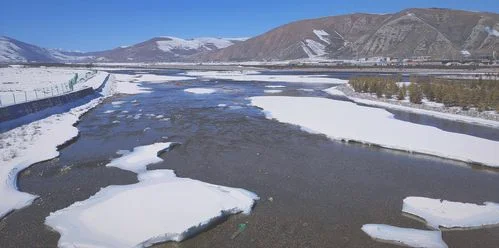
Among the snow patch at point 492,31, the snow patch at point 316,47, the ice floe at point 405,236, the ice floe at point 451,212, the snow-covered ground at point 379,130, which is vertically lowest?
the ice floe at point 405,236

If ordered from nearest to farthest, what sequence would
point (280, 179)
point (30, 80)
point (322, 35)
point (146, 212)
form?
point (146, 212) → point (280, 179) → point (30, 80) → point (322, 35)

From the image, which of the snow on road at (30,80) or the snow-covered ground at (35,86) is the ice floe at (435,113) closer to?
the snow-covered ground at (35,86)

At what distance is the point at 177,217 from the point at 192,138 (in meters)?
8.05

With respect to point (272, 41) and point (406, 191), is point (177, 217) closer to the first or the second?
point (406, 191)

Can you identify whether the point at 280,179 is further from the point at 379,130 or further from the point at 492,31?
the point at 492,31

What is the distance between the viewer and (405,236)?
25.5 feet

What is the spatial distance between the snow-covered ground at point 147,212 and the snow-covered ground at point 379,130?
7.35 m

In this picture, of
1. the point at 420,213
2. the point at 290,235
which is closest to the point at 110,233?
the point at 290,235

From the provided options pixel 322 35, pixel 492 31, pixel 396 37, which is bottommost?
pixel 396 37

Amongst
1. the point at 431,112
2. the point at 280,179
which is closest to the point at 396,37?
the point at 431,112

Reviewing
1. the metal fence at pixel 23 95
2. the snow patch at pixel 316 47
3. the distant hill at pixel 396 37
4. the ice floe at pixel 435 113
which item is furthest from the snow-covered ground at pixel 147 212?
the snow patch at pixel 316 47

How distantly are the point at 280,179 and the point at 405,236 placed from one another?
4005mm

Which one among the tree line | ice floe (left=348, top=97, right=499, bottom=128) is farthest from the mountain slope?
ice floe (left=348, top=97, right=499, bottom=128)

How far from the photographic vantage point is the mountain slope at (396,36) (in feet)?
387
